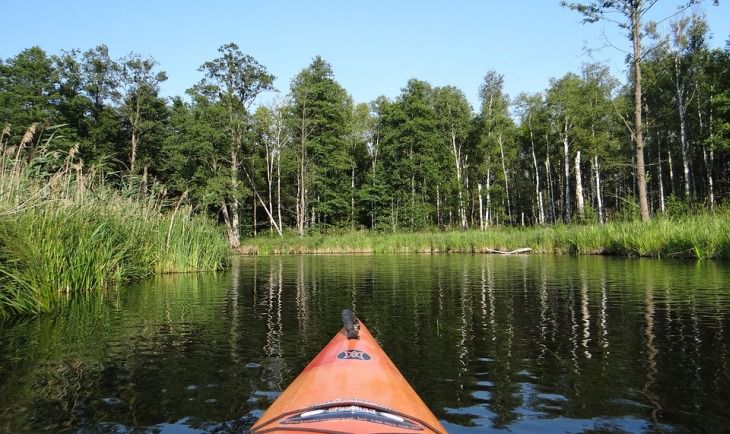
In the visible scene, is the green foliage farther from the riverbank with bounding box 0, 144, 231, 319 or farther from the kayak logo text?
the kayak logo text

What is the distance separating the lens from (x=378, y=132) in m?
53.3

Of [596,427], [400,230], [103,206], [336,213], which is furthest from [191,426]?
[336,213]

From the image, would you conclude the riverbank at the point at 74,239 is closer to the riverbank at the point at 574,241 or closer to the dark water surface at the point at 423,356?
the dark water surface at the point at 423,356

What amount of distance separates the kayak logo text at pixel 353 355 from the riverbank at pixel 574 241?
15.9m

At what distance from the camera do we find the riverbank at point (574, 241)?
16.0m

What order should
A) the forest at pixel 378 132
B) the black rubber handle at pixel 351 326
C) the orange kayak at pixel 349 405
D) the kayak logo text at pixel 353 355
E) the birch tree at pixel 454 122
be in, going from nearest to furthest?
1. the orange kayak at pixel 349 405
2. the kayak logo text at pixel 353 355
3. the black rubber handle at pixel 351 326
4. the forest at pixel 378 132
5. the birch tree at pixel 454 122

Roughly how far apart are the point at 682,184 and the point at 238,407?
171 ft

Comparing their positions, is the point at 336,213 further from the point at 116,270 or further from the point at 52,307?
the point at 52,307

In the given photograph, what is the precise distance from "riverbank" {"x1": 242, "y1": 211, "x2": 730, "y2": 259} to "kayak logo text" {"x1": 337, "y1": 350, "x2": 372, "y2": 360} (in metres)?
15.9

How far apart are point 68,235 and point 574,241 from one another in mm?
19663

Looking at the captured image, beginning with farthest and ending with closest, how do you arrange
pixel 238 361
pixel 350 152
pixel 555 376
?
pixel 350 152 → pixel 238 361 → pixel 555 376

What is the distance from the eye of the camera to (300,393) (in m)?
2.99

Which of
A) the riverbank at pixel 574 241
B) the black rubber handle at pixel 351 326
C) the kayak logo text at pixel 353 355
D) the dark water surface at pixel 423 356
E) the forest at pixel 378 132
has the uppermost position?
the forest at pixel 378 132

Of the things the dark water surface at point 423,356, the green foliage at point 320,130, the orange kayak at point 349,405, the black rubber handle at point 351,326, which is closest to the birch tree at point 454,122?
the green foliage at point 320,130
